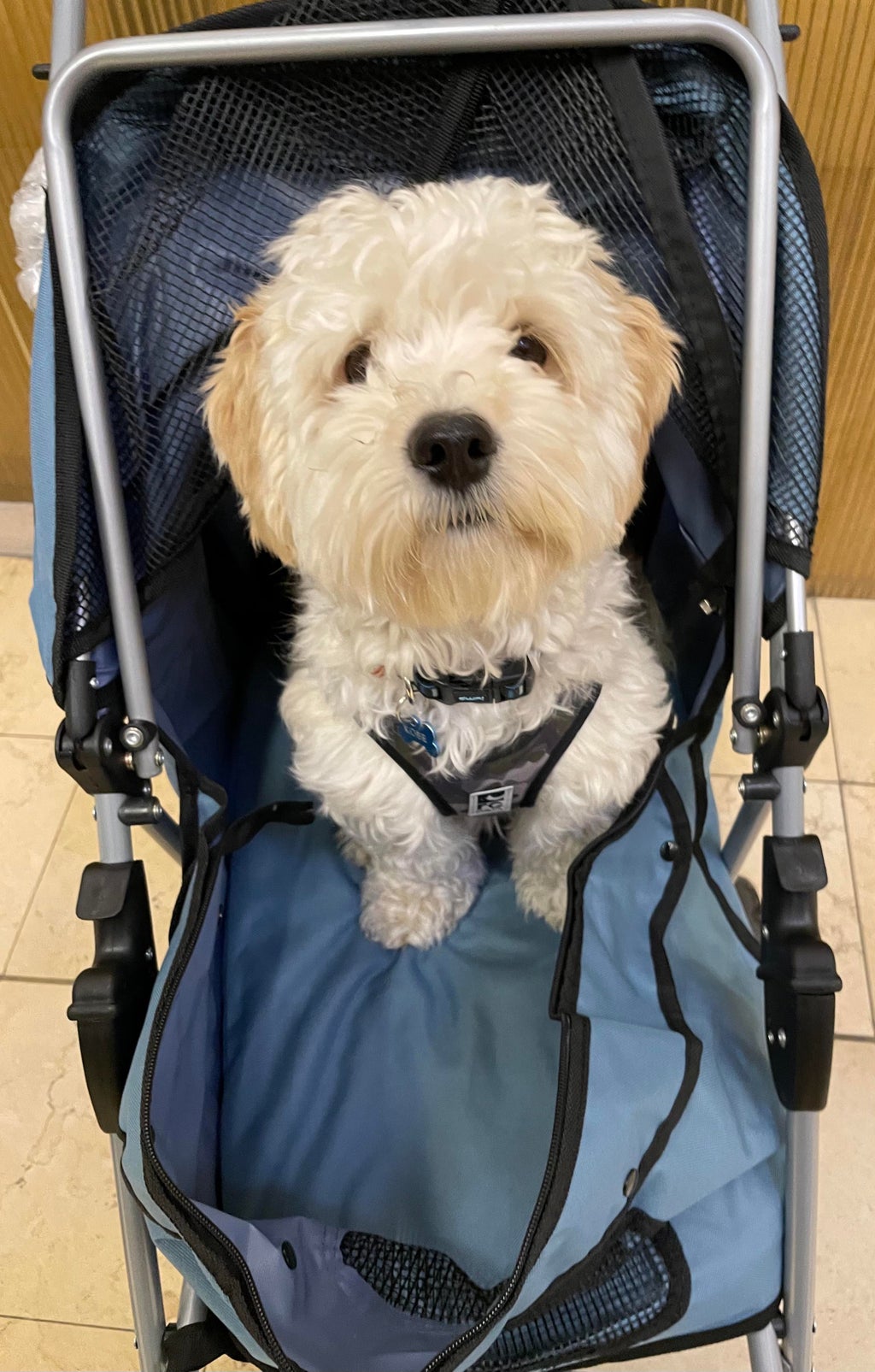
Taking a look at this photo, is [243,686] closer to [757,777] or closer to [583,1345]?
[757,777]

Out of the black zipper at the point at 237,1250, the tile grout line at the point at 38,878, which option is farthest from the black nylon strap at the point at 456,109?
the tile grout line at the point at 38,878

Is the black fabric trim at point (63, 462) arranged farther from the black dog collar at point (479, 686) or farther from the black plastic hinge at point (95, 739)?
the black dog collar at point (479, 686)

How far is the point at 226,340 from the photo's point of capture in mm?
1013

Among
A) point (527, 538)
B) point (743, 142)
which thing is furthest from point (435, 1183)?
point (743, 142)

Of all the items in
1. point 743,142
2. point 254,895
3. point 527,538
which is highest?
point 743,142

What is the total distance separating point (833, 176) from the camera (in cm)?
135

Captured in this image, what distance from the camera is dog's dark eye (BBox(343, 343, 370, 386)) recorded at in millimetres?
891

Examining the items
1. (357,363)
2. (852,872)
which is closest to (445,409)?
(357,363)

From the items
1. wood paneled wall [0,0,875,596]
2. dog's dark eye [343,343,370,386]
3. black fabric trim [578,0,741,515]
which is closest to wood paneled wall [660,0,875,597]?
wood paneled wall [0,0,875,596]

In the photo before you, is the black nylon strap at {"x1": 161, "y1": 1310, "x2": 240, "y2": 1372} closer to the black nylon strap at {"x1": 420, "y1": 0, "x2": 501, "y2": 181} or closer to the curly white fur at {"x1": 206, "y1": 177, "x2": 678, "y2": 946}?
the curly white fur at {"x1": 206, "y1": 177, "x2": 678, "y2": 946}

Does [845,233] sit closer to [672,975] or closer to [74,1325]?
[672,975]

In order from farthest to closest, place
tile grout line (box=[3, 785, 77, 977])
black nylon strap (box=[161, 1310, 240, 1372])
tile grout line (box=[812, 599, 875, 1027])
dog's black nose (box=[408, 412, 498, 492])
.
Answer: tile grout line (box=[3, 785, 77, 977]) < tile grout line (box=[812, 599, 875, 1027]) < black nylon strap (box=[161, 1310, 240, 1372]) < dog's black nose (box=[408, 412, 498, 492])

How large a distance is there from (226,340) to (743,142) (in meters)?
0.53

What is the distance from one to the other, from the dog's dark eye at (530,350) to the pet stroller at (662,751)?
170 mm
